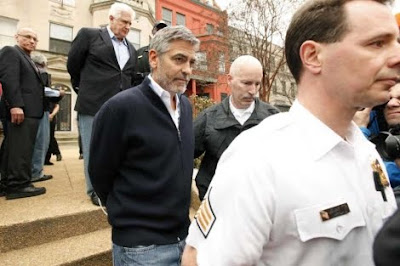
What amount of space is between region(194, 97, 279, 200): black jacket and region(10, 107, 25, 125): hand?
2085mm

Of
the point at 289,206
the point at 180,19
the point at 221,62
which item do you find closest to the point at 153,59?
the point at 289,206

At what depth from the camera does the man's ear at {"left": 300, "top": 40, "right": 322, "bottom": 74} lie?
1100 mm

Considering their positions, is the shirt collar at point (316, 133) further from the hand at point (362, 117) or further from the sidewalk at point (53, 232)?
the sidewalk at point (53, 232)

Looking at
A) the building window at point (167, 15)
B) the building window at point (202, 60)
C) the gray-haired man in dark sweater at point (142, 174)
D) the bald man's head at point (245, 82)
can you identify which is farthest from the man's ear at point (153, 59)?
the building window at point (167, 15)

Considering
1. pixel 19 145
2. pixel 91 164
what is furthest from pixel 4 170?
pixel 91 164

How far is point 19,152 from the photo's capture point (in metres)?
3.68

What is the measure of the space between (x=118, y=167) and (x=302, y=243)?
1213mm

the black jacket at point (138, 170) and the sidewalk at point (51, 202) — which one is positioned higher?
the black jacket at point (138, 170)

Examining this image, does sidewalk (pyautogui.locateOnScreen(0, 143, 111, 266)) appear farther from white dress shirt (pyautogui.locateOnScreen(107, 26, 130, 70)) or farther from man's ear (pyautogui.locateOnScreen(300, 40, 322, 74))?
man's ear (pyautogui.locateOnScreen(300, 40, 322, 74))

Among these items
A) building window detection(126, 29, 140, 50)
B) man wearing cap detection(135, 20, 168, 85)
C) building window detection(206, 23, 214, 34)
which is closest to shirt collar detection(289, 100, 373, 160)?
man wearing cap detection(135, 20, 168, 85)

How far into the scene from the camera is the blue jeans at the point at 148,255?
5.87ft

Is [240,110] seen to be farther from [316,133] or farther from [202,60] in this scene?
[202,60]

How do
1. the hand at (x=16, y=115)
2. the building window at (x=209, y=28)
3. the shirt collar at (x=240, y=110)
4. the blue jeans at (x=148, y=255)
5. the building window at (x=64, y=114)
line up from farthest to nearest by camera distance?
the building window at (x=209, y=28), the building window at (x=64, y=114), the hand at (x=16, y=115), the shirt collar at (x=240, y=110), the blue jeans at (x=148, y=255)

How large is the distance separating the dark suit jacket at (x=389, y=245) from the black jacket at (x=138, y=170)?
1279mm
